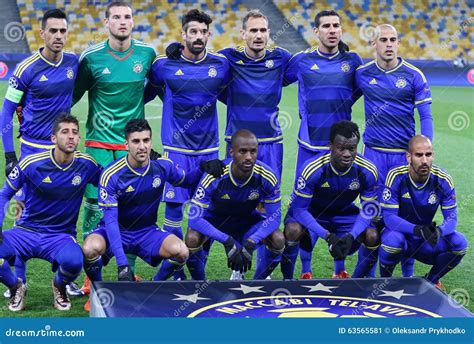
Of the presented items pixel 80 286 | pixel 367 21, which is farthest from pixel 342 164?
pixel 367 21

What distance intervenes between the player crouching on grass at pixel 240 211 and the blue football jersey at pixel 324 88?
79 cm

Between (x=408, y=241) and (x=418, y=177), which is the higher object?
(x=418, y=177)

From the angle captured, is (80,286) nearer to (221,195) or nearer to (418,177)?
(221,195)

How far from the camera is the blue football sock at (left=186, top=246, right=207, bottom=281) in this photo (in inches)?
254

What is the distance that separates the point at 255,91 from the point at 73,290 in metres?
2.10

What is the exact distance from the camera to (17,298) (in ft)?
20.0

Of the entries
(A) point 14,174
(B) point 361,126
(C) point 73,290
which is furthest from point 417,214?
(B) point 361,126

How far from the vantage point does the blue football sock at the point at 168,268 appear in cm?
624

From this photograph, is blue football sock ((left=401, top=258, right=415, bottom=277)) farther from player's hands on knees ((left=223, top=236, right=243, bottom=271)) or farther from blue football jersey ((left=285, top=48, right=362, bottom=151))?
player's hands on knees ((left=223, top=236, right=243, bottom=271))

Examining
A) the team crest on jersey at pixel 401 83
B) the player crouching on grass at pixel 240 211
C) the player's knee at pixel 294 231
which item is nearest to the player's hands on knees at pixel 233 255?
the player crouching on grass at pixel 240 211

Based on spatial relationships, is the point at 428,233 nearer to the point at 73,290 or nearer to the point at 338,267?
the point at 338,267

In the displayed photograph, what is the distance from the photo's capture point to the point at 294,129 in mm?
16172

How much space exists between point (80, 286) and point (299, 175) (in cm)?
193

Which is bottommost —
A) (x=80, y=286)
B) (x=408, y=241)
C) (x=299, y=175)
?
(x=80, y=286)
